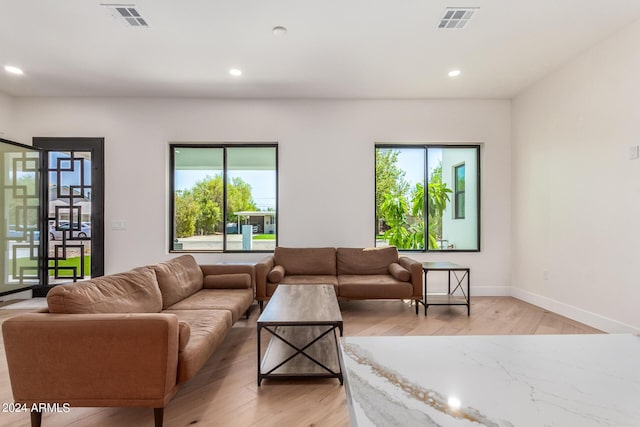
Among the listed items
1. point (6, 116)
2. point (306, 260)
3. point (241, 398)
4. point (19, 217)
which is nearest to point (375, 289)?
point (306, 260)

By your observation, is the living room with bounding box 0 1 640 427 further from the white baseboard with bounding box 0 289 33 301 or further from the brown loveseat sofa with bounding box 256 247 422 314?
the white baseboard with bounding box 0 289 33 301

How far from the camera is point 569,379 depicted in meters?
0.61

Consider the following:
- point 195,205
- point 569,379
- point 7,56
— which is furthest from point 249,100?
point 569,379

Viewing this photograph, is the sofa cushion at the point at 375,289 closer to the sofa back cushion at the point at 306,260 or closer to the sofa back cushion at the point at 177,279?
the sofa back cushion at the point at 306,260

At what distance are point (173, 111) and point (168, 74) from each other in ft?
2.88

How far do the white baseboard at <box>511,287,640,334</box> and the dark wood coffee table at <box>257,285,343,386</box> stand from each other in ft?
9.58

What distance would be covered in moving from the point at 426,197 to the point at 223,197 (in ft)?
10.7

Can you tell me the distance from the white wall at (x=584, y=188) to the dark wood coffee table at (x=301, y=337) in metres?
2.94

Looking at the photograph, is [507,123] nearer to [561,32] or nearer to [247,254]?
[561,32]

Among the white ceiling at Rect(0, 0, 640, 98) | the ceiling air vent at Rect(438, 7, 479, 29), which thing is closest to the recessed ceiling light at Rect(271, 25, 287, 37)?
the white ceiling at Rect(0, 0, 640, 98)

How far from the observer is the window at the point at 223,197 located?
502 cm

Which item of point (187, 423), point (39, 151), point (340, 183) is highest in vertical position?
point (39, 151)

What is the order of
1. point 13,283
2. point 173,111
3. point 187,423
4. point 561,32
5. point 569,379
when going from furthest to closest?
point 173,111, point 13,283, point 561,32, point 187,423, point 569,379

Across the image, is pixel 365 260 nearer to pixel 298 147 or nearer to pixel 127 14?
pixel 298 147
